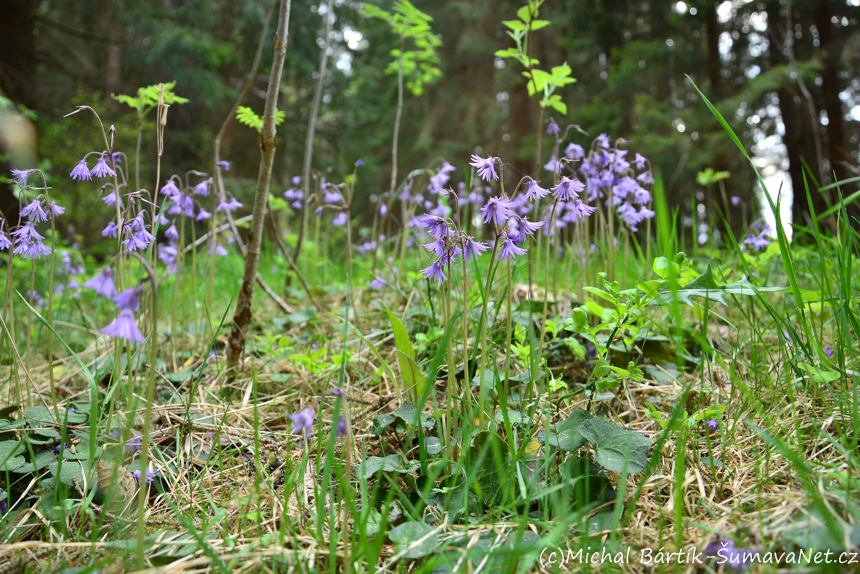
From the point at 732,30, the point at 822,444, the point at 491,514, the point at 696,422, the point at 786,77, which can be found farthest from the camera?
the point at 732,30

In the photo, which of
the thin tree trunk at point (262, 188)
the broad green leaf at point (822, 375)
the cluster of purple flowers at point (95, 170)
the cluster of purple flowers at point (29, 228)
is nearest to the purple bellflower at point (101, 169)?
the cluster of purple flowers at point (95, 170)

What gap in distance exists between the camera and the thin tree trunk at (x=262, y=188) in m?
1.92

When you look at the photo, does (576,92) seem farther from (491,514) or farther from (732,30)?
→ (491,514)

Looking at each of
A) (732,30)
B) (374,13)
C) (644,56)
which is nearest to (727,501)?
(374,13)

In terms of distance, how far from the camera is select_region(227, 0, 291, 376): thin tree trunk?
192 centimetres

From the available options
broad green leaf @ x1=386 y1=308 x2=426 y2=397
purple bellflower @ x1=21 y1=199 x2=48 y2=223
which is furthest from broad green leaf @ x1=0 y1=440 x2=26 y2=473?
broad green leaf @ x1=386 y1=308 x2=426 y2=397

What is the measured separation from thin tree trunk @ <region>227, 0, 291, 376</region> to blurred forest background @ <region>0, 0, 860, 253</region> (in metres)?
5.12

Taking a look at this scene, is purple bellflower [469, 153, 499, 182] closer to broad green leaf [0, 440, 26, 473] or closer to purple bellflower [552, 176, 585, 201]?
purple bellflower [552, 176, 585, 201]

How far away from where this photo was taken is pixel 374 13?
3.10 meters

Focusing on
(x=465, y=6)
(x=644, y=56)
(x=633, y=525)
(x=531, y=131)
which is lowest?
(x=633, y=525)

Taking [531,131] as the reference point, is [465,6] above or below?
above

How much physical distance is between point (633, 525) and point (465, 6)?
1278 centimetres

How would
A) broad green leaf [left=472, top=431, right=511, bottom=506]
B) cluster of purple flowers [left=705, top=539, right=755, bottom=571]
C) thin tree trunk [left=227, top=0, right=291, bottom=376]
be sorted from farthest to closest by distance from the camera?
thin tree trunk [left=227, top=0, right=291, bottom=376], broad green leaf [left=472, top=431, right=511, bottom=506], cluster of purple flowers [left=705, top=539, right=755, bottom=571]

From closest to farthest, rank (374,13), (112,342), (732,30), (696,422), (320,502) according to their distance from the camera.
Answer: (320,502)
(696,422)
(112,342)
(374,13)
(732,30)
